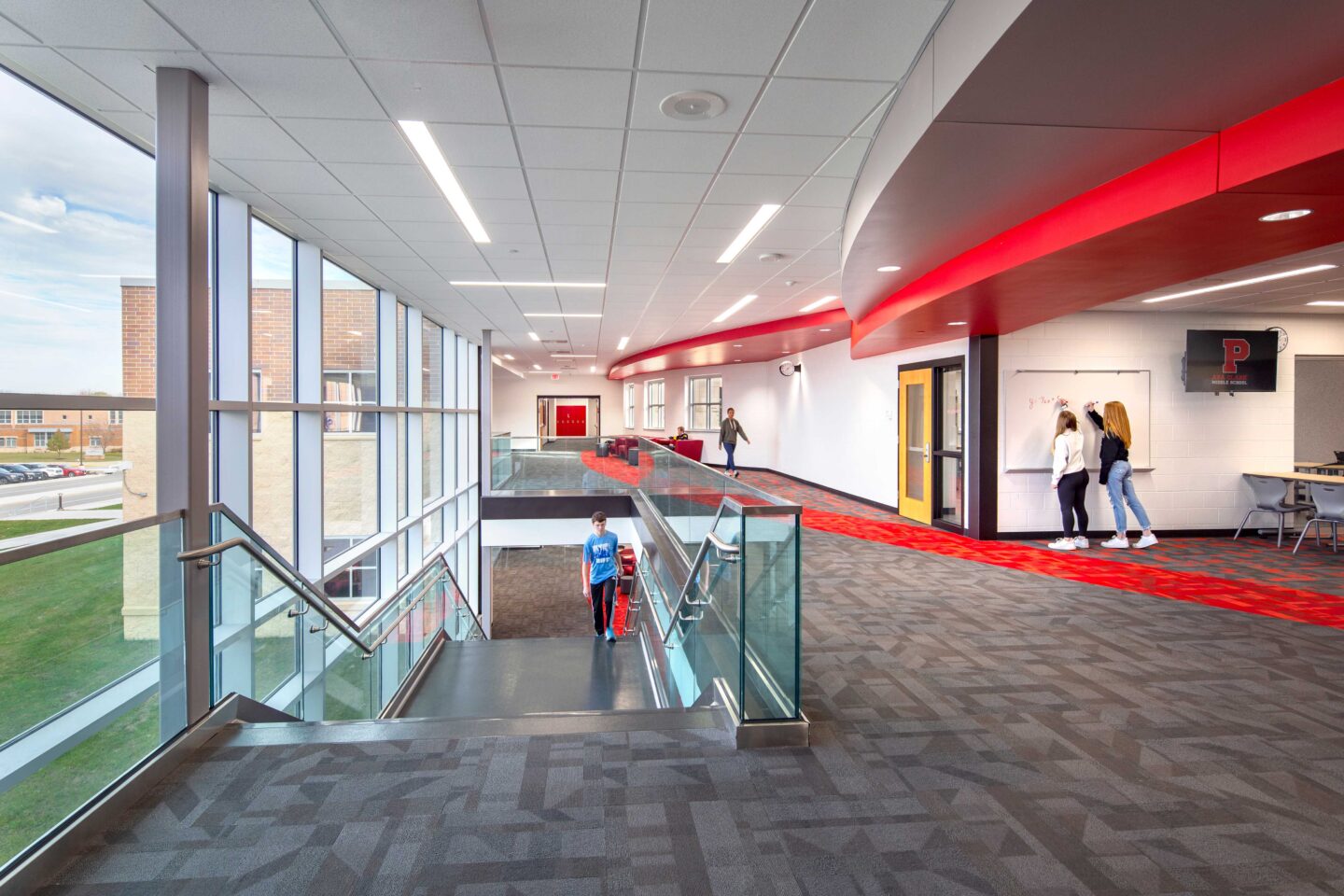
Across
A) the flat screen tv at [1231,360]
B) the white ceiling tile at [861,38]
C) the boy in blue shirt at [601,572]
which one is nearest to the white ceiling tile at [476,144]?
the white ceiling tile at [861,38]

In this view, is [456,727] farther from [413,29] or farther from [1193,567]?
[1193,567]

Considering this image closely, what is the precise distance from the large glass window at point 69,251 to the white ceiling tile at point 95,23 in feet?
2.31

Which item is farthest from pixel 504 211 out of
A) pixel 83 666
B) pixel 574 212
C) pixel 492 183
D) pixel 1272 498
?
pixel 1272 498

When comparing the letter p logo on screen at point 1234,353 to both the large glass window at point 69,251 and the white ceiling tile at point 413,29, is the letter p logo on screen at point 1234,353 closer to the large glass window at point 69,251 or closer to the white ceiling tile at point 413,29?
the white ceiling tile at point 413,29

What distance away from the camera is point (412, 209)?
4930 millimetres

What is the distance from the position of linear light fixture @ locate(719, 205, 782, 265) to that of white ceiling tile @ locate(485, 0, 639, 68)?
87.9 inches

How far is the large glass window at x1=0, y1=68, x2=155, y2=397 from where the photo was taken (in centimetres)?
337

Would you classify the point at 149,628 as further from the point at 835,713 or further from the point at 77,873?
the point at 835,713

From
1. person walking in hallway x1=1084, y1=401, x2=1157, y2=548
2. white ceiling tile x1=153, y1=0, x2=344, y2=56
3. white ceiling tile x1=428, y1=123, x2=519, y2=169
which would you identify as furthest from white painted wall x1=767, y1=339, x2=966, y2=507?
white ceiling tile x1=153, y1=0, x2=344, y2=56

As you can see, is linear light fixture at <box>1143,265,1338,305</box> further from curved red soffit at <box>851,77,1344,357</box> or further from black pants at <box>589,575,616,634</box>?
black pants at <box>589,575,616,634</box>

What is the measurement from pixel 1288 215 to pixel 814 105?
2.44 m

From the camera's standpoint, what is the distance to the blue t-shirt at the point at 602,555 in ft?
25.3

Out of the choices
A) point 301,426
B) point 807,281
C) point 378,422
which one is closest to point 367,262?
point 301,426

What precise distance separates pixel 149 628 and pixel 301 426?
386 cm
